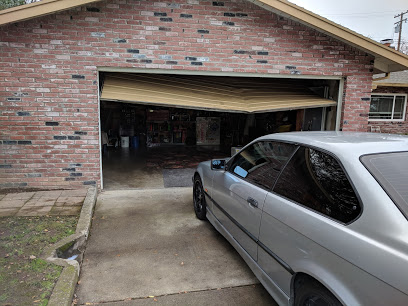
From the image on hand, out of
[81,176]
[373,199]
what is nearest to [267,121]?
[81,176]

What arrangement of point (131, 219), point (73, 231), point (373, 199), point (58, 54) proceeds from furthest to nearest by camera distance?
point (58, 54) < point (131, 219) < point (73, 231) < point (373, 199)

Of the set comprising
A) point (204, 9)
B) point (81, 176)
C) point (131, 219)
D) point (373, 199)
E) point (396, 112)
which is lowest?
point (131, 219)

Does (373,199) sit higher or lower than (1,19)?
lower

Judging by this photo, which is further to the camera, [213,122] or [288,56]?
[213,122]

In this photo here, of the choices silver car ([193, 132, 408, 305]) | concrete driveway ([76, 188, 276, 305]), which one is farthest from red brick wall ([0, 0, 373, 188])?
silver car ([193, 132, 408, 305])

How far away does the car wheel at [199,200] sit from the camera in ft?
14.5

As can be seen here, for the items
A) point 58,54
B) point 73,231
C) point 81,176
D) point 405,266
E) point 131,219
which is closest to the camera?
point 405,266

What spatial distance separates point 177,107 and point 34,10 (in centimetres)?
291

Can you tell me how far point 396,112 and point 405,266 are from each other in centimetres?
1546

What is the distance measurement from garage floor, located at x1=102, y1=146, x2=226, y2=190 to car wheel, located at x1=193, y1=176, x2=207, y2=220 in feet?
6.18

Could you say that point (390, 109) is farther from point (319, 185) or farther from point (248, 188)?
point (319, 185)

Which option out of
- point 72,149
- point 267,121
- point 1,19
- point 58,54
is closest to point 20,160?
point 72,149

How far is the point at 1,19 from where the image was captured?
4680mm

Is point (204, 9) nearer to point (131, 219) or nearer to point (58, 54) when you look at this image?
point (58, 54)
